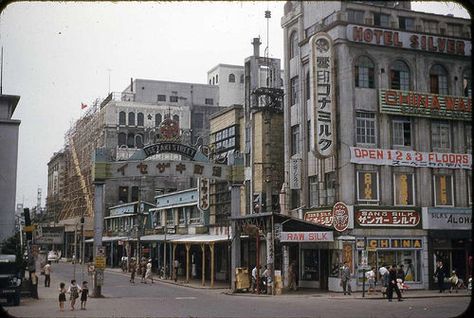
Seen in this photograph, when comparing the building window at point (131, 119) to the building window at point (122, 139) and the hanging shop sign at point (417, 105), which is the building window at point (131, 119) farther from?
the hanging shop sign at point (417, 105)

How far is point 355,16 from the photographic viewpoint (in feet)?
114

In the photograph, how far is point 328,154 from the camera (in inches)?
1303

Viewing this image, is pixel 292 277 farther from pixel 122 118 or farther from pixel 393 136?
pixel 122 118

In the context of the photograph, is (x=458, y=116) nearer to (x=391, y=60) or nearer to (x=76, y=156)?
(x=391, y=60)

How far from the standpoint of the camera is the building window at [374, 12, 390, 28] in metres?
35.4

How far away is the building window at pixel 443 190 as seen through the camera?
114 feet

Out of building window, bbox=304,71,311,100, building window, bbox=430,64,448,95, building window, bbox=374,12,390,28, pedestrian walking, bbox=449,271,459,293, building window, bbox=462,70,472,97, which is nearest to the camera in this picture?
pedestrian walking, bbox=449,271,459,293

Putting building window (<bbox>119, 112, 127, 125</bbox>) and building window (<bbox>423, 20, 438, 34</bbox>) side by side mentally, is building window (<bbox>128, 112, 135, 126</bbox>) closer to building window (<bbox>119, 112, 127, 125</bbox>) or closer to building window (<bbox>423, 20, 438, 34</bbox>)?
building window (<bbox>119, 112, 127, 125</bbox>)

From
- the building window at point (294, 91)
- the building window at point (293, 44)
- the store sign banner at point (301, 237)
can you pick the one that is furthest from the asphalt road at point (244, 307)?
the building window at point (293, 44)

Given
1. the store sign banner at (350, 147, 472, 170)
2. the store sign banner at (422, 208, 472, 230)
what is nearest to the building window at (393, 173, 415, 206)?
the store sign banner at (350, 147, 472, 170)

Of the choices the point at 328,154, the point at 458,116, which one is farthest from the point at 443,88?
the point at 328,154

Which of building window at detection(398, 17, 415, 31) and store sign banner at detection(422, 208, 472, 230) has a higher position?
building window at detection(398, 17, 415, 31)

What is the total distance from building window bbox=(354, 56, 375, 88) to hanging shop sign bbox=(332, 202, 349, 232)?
6883 millimetres

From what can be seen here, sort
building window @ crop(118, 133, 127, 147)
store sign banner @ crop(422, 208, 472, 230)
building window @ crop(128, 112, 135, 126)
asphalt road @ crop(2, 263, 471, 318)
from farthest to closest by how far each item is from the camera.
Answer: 1. building window @ crop(128, 112, 135, 126)
2. building window @ crop(118, 133, 127, 147)
3. store sign banner @ crop(422, 208, 472, 230)
4. asphalt road @ crop(2, 263, 471, 318)
